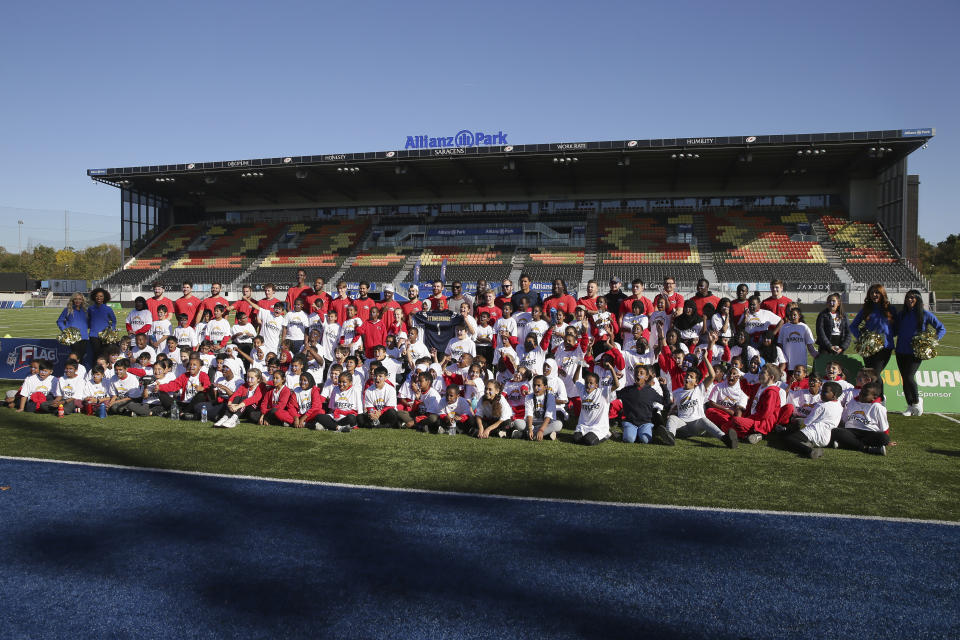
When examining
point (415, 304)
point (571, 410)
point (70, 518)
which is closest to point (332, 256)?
point (415, 304)

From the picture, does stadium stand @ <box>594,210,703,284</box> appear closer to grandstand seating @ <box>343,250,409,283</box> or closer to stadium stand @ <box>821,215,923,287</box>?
stadium stand @ <box>821,215,923,287</box>

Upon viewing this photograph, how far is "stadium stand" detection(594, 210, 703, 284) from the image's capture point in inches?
1474

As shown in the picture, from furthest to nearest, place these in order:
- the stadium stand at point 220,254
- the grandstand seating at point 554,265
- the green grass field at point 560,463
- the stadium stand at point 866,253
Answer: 1. the stadium stand at point 220,254
2. the grandstand seating at point 554,265
3. the stadium stand at point 866,253
4. the green grass field at point 560,463

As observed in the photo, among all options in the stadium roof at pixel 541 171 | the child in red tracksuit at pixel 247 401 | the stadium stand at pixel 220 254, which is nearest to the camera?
Answer: the child in red tracksuit at pixel 247 401

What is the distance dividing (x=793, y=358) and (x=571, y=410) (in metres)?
3.57

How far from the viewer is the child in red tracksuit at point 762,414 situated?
7863 millimetres

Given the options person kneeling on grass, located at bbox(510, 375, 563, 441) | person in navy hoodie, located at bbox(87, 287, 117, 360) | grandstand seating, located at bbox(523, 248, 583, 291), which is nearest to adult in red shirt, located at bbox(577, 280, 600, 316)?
person kneeling on grass, located at bbox(510, 375, 563, 441)

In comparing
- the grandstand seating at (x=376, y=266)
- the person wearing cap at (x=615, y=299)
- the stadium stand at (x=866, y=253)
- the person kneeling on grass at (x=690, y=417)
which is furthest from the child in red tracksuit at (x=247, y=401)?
the stadium stand at (x=866, y=253)

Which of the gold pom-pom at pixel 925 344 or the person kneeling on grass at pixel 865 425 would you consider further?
the gold pom-pom at pixel 925 344

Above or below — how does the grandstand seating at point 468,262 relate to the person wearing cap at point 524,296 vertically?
above

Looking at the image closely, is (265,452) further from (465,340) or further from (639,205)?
(639,205)

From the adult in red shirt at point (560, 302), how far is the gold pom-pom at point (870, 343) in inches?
169

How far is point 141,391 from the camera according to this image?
9938 mm

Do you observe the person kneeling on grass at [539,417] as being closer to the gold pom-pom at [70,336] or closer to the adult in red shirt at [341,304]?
the adult in red shirt at [341,304]
